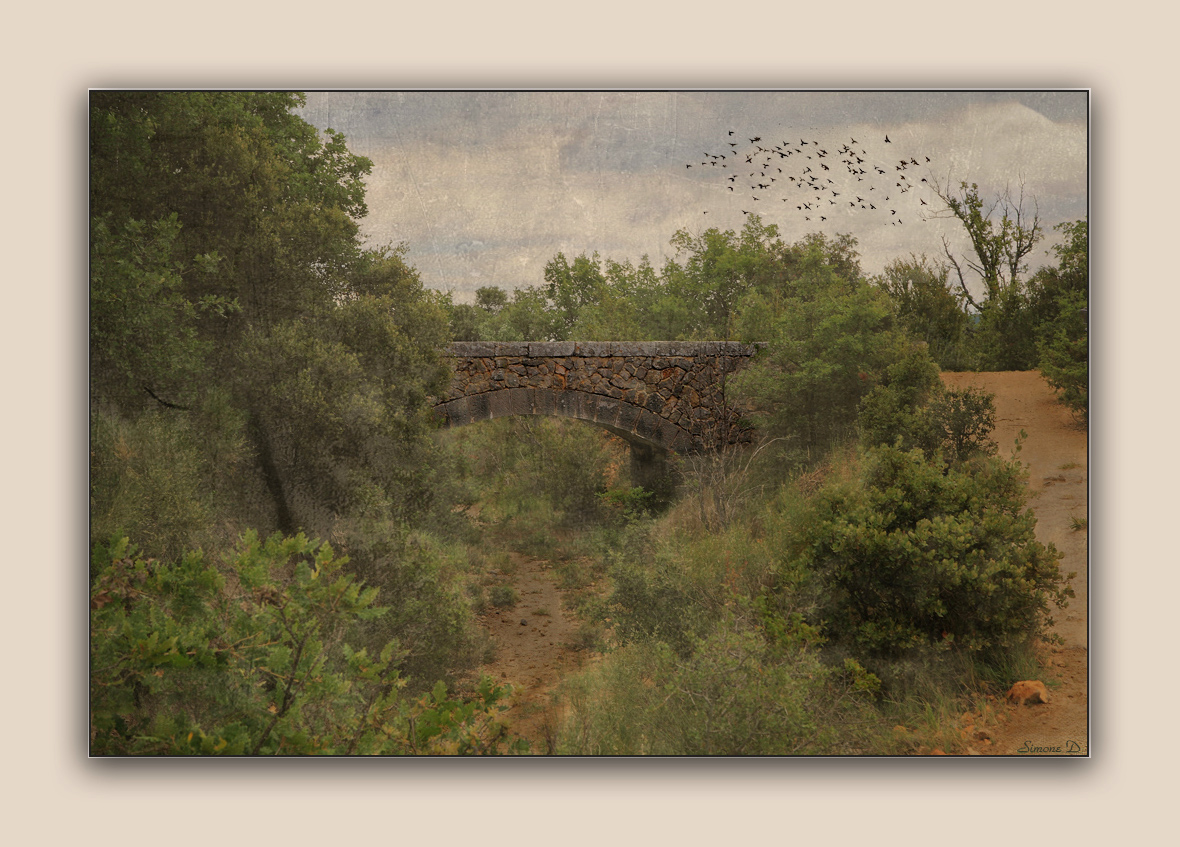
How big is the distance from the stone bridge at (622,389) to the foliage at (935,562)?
36.1 inches

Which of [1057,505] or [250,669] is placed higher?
[1057,505]

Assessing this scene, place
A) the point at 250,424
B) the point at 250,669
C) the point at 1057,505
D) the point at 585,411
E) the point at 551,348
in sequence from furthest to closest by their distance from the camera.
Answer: the point at 585,411, the point at 551,348, the point at 250,424, the point at 1057,505, the point at 250,669

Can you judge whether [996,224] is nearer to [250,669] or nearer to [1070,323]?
[1070,323]

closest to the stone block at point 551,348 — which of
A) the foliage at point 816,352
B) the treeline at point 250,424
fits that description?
the treeline at point 250,424

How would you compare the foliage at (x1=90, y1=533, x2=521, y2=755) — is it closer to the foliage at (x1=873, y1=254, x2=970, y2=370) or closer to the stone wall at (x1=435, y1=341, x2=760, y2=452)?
the stone wall at (x1=435, y1=341, x2=760, y2=452)

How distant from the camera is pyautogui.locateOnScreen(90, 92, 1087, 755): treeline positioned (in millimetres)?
3707

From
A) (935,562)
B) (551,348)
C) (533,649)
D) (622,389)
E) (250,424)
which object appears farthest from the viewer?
(622,389)

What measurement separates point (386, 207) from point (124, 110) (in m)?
1.57

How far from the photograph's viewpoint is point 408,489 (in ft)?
13.7

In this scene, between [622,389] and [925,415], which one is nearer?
[925,415]

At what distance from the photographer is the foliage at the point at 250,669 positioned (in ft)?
11.9

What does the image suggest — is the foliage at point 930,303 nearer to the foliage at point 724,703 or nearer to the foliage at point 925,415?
the foliage at point 925,415

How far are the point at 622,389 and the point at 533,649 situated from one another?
1.87 metres

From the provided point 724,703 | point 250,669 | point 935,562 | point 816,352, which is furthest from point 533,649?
point 816,352
